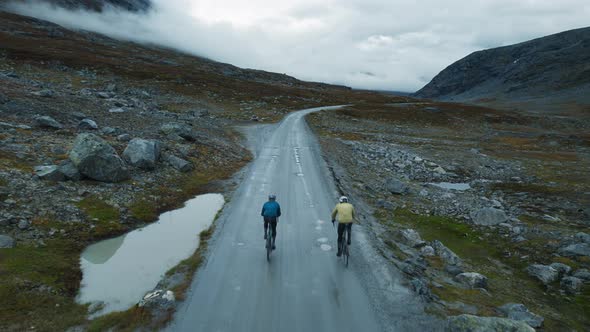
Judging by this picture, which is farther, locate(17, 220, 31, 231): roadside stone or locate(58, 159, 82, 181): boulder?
locate(58, 159, 82, 181): boulder

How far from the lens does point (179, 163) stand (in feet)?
79.6

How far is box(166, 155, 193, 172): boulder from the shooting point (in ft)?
78.9

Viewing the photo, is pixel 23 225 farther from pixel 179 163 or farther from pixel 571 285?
pixel 571 285

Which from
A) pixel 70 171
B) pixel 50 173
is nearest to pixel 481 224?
pixel 70 171

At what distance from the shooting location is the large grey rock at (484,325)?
8727 mm

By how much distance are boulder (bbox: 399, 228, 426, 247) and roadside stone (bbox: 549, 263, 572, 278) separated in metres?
5.75

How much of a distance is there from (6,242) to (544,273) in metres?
21.9

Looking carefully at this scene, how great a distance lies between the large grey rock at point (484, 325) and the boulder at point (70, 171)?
1878 cm

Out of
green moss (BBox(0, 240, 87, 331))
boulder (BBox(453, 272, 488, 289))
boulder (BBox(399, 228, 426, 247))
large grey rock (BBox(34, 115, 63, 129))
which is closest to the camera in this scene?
green moss (BBox(0, 240, 87, 331))

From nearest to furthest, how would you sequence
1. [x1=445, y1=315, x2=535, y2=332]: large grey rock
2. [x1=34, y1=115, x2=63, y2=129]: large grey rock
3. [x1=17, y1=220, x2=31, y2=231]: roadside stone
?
1. [x1=445, y1=315, x2=535, y2=332]: large grey rock
2. [x1=17, y1=220, x2=31, y2=231]: roadside stone
3. [x1=34, y1=115, x2=63, y2=129]: large grey rock

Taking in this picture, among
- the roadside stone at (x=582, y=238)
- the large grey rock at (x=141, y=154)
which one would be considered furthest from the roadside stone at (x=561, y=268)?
the large grey rock at (x=141, y=154)

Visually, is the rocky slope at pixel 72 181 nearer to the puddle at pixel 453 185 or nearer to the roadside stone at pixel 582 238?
the puddle at pixel 453 185

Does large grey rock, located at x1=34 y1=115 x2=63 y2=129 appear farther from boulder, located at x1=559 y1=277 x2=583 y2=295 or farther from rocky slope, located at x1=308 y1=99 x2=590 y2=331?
boulder, located at x1=559 y1=277 x2=583 y2=295

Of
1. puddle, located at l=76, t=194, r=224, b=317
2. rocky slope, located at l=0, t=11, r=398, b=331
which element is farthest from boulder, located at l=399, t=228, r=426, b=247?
rocky slope, located at l=0, t=11, r=398, b=331
